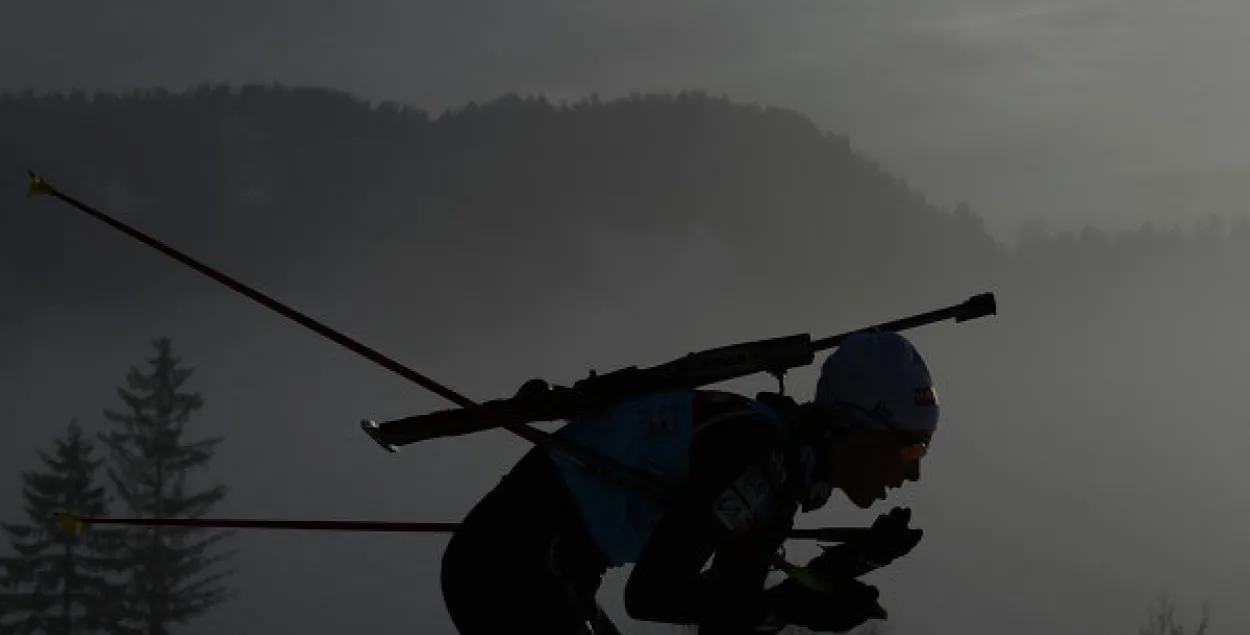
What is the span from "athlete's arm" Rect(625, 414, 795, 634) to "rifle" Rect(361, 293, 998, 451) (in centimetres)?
44

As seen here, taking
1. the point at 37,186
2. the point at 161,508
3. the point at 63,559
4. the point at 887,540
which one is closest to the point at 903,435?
the point at 887,540

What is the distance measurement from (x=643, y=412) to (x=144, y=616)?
62543mm

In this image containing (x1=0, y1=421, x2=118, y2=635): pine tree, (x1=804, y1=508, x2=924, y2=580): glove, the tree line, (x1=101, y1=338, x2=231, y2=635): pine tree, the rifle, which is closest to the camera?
the rifle

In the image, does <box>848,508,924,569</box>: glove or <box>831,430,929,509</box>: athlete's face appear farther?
<box>848,508,924,569</box>: glove

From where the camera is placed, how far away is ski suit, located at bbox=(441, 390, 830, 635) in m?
5.83

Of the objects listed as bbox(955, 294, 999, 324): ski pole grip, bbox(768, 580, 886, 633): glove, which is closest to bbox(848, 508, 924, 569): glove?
bbox(768, 580, 886, 633): glove

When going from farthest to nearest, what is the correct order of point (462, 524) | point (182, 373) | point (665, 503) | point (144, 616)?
point (182, 373), point (144, 616), point (462, 524), point (665, 503)

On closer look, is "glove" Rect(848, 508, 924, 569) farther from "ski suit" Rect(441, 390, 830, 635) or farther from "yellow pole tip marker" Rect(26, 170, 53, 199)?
"yellow pole tip marker" Rect(26, 170, 53, 199)

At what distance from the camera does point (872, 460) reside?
6.19 metres

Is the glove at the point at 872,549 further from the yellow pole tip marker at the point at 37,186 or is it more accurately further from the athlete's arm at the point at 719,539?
the yellow pole tip marker at the point at 37,186

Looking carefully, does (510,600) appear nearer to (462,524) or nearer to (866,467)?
(462,524)

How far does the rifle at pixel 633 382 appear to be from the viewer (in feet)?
20.9

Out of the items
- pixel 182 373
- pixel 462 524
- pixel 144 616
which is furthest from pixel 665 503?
pixel 182 373

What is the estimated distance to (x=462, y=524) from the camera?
6469 mm
